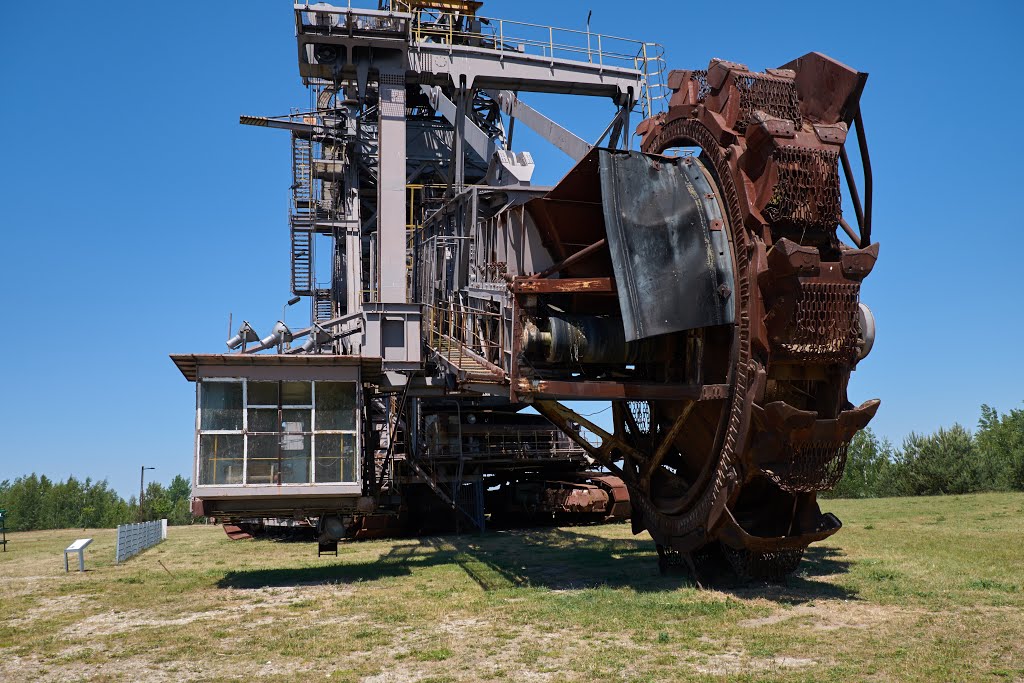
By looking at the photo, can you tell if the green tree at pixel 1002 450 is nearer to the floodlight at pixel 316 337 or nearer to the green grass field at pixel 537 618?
the green grass field at pixel 537 618

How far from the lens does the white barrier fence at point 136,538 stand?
21422mm

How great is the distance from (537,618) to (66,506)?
77331mm

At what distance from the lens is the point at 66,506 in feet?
250

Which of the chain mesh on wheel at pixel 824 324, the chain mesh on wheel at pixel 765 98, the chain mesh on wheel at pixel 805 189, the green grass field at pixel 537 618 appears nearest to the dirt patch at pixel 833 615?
the green grass field at pixel 537 618

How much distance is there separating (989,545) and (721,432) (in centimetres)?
705

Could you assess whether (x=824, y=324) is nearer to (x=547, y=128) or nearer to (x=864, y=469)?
(x=547, y=128)

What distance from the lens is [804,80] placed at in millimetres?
12828

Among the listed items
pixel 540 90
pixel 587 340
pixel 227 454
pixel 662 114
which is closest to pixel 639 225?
pixel 587 340

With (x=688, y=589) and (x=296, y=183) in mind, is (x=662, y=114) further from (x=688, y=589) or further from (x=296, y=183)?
(x=296, y=183)

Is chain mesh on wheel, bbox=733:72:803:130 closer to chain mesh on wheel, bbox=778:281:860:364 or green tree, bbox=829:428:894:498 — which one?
chain mesh on wheel, bbox=778:281:860:364

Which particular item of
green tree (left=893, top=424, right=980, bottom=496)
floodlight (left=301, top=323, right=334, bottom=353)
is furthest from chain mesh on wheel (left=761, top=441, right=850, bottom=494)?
green tree (left=893, top=424, right=980, bottom=496)

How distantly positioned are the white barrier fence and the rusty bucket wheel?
13.8 m

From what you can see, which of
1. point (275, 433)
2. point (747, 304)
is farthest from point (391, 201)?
point (747, 304)

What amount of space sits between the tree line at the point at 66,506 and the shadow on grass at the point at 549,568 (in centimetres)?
5416
